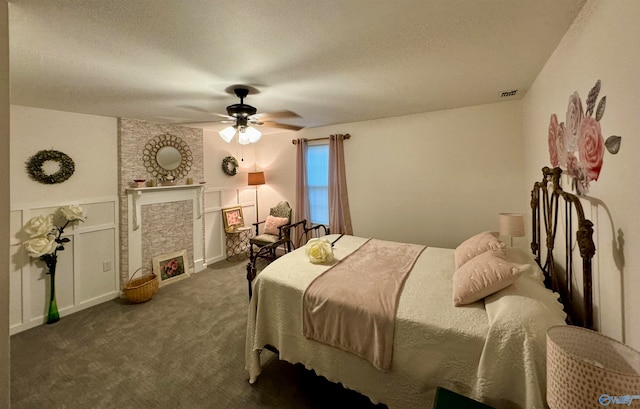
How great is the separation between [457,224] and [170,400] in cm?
359

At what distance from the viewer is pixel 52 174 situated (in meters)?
2.88

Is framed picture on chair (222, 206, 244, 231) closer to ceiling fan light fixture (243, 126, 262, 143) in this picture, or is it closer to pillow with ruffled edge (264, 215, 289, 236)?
pillow with ruffled edge (264, 215, 289, 236)

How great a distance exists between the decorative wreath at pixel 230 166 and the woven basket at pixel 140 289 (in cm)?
213

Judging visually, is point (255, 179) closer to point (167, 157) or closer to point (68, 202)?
point (167, 157)

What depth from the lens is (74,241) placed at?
3074 mm

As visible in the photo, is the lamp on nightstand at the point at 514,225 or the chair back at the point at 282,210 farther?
the chair back at the point at 282,210

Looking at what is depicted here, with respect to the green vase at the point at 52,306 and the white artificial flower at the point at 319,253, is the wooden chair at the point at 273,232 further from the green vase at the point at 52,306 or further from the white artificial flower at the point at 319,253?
the green vase at the point at 52,306

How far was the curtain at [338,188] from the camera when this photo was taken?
4.18m

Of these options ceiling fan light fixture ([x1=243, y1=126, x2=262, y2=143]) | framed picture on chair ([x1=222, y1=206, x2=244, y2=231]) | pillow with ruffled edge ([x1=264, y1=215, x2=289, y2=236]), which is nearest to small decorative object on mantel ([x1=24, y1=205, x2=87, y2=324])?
framed picture on chair ([x1=222, y1=206, x2=244, y2=231])

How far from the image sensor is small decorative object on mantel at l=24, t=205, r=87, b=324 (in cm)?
265

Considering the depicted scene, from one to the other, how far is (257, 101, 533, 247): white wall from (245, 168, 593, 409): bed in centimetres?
114

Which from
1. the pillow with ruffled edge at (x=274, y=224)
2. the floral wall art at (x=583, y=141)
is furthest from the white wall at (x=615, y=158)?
the pillow with ruffled edge at (x=274, y=224)

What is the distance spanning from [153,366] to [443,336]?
235 centimetres

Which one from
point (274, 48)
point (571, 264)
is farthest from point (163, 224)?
point (571, 264)
